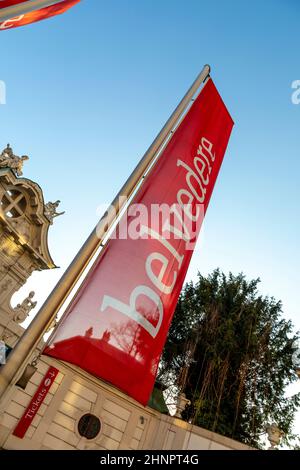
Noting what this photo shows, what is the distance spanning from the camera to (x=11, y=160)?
14.5 meters

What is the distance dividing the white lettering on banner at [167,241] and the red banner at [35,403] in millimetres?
10831

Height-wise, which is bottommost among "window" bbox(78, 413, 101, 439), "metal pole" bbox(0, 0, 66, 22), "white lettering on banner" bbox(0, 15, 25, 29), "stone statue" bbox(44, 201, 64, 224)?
"window" bbox(78, 413, 101, 439)

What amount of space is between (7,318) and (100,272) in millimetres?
10630

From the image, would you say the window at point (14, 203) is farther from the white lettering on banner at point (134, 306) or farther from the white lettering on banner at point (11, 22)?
the white lettering on banner at point (134, 306)

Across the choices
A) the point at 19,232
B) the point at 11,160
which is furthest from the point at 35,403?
the point at 11,160

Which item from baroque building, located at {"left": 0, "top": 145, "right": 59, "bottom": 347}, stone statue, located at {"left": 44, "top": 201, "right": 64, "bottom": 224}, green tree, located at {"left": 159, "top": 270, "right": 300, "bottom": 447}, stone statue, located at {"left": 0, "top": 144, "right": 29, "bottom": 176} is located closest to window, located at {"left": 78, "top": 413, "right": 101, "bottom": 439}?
baroque building, located at {"left": 0, "top": 145, "right": 59, "bottom": 347}

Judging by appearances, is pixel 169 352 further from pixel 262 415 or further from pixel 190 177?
pixel 190 177

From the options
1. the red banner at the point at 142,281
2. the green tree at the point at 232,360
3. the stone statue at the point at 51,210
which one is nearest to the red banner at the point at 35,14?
the red banner at the point at 142,281

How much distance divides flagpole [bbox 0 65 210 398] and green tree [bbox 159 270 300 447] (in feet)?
59.9

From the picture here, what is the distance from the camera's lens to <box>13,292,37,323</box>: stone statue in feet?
41.6

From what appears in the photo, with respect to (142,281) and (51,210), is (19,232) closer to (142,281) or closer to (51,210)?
(51,210)

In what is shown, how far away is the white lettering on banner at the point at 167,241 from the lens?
9.20 feet

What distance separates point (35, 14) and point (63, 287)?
16.1ft

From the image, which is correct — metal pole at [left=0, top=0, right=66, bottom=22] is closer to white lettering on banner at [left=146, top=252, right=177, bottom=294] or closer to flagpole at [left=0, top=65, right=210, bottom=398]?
flagpole at [left=0, top=65, right=210, bottom=398]
